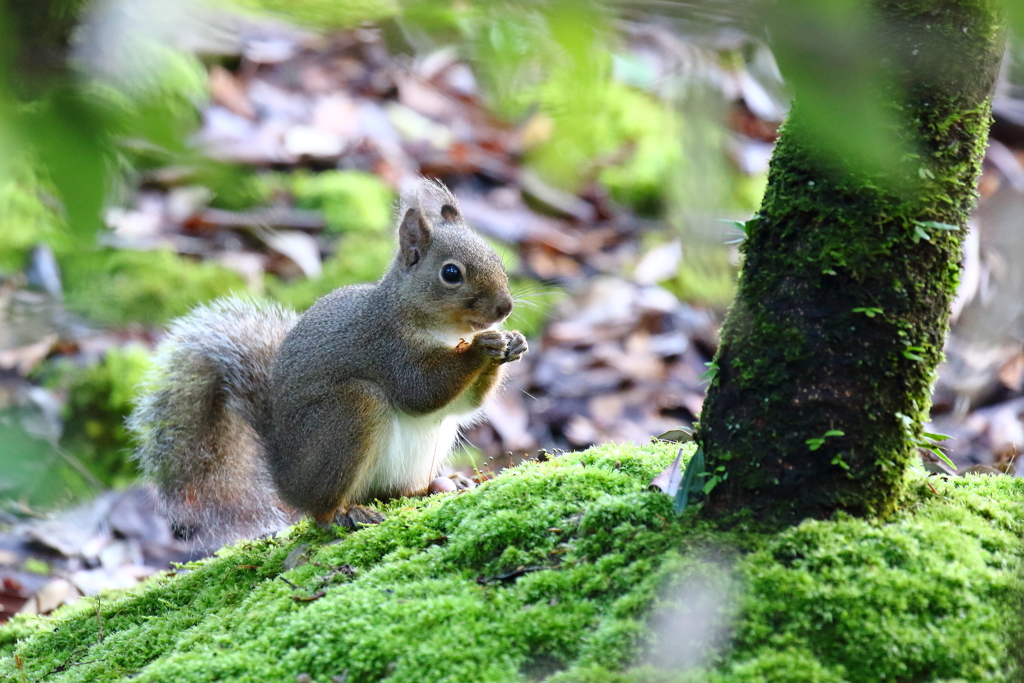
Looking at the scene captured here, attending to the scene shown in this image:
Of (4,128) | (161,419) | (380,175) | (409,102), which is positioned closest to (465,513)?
(161,419)

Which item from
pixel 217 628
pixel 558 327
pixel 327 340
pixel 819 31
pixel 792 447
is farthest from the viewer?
pixel 558 327

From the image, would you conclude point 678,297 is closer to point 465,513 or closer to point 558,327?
point 558,327

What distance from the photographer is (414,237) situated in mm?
2934

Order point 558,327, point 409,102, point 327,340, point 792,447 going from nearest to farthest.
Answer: point 792,447, point 327,340, point 558,327, point 409,102

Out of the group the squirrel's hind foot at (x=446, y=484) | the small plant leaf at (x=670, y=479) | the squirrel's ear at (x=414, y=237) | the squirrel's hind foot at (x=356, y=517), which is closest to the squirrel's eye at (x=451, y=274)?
the squirrel's ear at (x=414, y=237)

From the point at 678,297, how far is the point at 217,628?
378 centimetres

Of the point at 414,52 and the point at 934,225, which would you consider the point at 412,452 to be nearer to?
the point at 934,225

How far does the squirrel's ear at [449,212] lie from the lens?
3.09m

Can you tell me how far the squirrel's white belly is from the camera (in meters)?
2.71

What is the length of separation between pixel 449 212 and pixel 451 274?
0.36 meters

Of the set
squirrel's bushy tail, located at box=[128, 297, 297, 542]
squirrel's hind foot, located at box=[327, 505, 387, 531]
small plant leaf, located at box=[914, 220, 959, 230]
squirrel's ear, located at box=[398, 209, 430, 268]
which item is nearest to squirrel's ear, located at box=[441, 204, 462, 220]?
squirrel's ear, located at box=[398, 209, 430, 268]

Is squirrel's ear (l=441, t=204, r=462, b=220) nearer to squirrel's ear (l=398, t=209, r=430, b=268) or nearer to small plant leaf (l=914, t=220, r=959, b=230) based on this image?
squirrel's ear (l=398, t=209, r=430, b=268)

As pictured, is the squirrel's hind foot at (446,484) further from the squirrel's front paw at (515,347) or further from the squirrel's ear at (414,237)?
the squirrel's ear at (414,237)

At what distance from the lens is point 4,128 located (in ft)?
1.81
